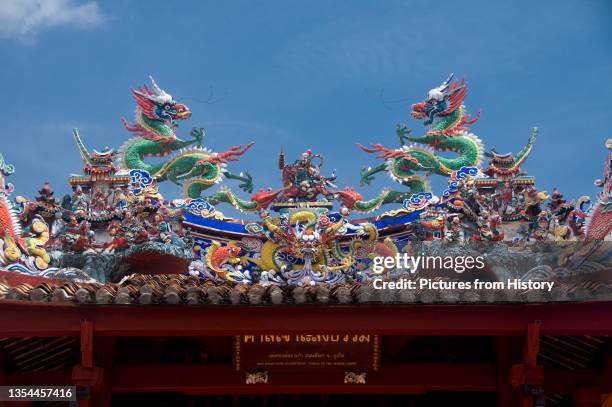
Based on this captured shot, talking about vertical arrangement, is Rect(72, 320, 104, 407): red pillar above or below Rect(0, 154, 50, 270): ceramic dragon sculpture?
below

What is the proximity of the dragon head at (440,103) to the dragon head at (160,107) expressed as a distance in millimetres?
3958

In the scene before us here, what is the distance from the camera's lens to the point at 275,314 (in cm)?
764

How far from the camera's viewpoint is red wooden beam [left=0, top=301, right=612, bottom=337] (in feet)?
24.8

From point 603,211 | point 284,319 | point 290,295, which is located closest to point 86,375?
point 284,319

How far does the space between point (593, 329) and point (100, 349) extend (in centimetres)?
413

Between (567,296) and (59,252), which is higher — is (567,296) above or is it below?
below

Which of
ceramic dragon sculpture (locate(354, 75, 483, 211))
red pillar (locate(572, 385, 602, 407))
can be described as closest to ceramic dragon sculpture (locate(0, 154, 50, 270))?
ceramic dragon sculpture (locate(354, 75, 483, 211))

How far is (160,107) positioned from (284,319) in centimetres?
891

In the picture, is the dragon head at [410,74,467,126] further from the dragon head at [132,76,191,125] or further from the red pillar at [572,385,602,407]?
the red pillar at [572,385,602,407]

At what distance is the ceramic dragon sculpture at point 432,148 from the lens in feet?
50.2

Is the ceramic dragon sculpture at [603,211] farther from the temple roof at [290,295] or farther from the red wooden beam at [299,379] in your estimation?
the temple roof at [290,295]

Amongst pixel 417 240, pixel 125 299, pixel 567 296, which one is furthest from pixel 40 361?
pixel 417 240

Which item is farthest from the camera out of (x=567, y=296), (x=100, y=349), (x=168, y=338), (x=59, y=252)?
(x=59, y=252)

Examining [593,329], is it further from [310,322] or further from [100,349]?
[100,349]
